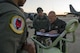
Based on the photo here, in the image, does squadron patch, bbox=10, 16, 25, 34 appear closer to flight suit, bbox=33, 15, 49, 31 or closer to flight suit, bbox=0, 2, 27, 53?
flight suit, bbox=0, 2, 27, 53

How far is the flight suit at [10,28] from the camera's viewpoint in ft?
3.13

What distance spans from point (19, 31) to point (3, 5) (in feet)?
0.46

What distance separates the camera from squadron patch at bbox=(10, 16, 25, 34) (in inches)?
38.8

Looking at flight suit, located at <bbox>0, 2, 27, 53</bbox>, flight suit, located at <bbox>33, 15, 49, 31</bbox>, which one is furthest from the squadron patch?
flight suit, located at <bbox>33, 15, 49, 31</bbox>

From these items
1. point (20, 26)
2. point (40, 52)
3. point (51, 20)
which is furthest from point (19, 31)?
point (51, 20)

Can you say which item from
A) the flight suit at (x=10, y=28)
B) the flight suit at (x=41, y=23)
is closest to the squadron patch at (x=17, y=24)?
the flight suit at (x=10, y=28)

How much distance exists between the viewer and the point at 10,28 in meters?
0.97

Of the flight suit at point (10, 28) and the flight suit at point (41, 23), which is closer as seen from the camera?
the flight suit at point (10, 28)

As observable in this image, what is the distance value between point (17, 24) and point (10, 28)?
0.16ft

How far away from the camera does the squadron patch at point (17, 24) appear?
99 centimetres

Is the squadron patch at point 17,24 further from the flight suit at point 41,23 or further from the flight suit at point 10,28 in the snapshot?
the flight suit at point 41,23

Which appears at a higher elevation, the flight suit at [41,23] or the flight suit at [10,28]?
the flight suit at [10,28]

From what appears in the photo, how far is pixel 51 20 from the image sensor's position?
5.82m

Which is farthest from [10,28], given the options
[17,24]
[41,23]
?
[41,23]
